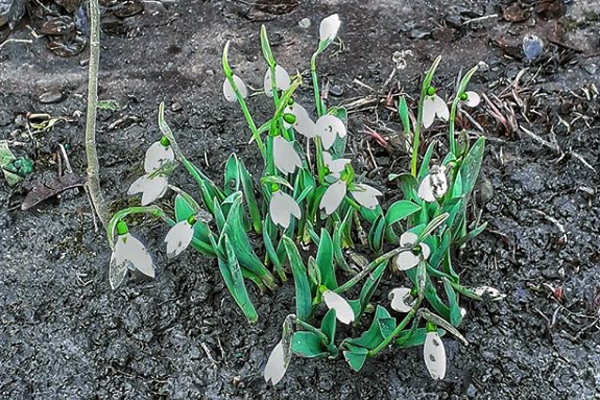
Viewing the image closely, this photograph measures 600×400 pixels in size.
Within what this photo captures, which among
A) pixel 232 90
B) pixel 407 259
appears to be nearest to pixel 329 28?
pixel 232 90

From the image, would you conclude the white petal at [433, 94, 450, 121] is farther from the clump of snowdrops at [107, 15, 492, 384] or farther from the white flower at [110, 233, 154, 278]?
the white flower at [110, 233, 154, 278]

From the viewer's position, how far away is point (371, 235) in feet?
5.97

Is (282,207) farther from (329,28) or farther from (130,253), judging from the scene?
(329,28)

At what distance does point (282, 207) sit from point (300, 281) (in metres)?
0.19

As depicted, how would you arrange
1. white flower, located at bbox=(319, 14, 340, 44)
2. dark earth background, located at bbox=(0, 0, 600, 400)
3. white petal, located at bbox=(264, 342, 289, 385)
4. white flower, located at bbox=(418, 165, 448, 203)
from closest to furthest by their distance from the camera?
1. white petal, located at bbox=(264, 342, 289, 385)
2. white flower, located at bbox=(418, 165, 448, 203)
3. white flower, located at bbox=(319, 14, 340, 44)
4. dark earth background, located at bbox=(0, 0, 600, 400)

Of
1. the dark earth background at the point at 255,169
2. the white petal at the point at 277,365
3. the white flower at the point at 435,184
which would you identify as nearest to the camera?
the white petal at the point at 277,365

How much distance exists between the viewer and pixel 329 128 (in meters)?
1.56

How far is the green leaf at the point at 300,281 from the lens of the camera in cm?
155

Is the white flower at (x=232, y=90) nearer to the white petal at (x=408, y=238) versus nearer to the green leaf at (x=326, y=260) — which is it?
the green leaf at (x=326, y=260)

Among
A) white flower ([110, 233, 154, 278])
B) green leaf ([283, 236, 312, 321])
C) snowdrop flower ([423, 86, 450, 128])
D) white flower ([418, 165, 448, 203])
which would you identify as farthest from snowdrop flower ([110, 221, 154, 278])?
snowdrop flower ([423, 86, 450, 128])

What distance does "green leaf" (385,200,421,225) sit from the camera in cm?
A: 167

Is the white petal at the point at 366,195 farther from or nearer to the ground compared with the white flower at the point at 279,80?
nearer to the ground

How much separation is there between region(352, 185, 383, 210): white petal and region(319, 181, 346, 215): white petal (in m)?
0.06

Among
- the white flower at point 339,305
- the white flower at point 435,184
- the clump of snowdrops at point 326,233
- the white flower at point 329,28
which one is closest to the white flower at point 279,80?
the clump of snowdrops at point 326,233
